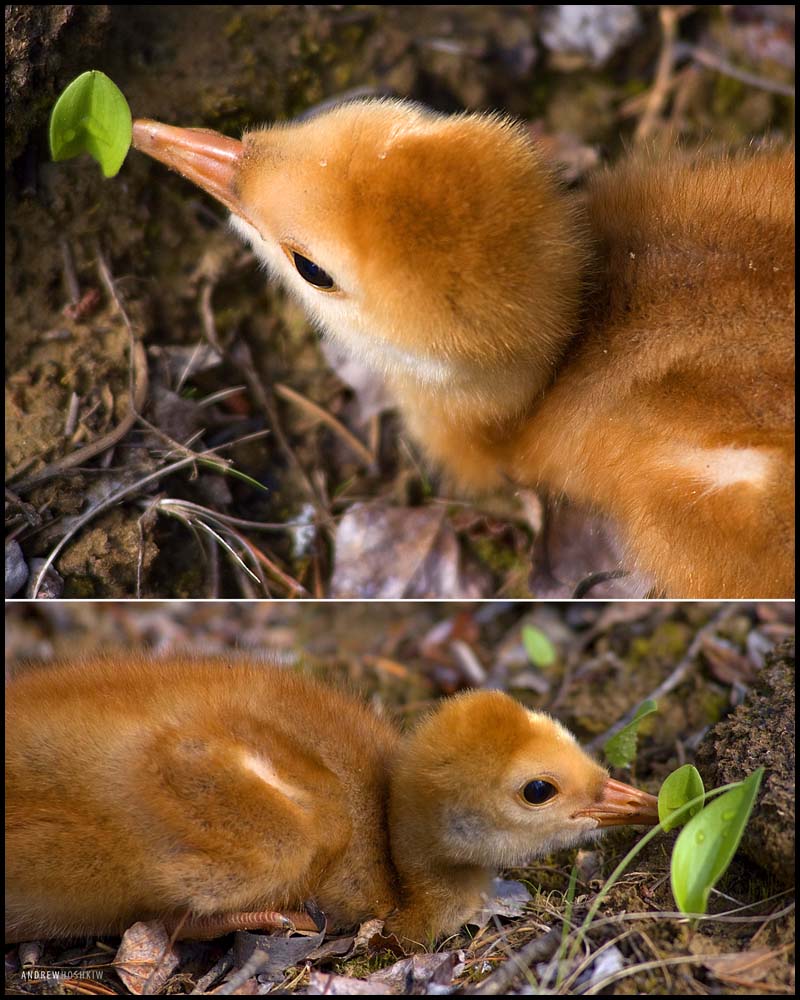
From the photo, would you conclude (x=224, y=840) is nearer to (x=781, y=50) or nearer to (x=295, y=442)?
(x=295, y=442)

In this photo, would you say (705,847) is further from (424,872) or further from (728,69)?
(728,69)

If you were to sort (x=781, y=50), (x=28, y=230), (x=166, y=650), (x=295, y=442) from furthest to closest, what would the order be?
(x=781, y=50)
(x=295, y=442)
(x=28, y=230)
(x=166, y=650)

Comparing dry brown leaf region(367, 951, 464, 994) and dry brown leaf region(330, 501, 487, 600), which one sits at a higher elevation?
dry brown leaf region(330, 501, 487, 600)

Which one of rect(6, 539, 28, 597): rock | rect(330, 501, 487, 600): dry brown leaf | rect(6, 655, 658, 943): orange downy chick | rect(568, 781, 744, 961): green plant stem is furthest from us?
rect(330, 501, 487, 600): dry brown leaf

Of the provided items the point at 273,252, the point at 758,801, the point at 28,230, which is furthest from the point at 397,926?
the point at 28,230

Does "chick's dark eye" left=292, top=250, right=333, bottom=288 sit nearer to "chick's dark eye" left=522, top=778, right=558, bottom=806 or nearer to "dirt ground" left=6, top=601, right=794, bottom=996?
"dirt ground" left=6, top=601, right=794, bottom=996

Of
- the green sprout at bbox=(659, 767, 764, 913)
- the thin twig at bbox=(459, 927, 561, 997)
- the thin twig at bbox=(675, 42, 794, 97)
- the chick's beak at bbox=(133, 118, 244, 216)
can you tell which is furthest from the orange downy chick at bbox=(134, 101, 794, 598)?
the thin twig at bbox=(675, 42, 794, 97)
